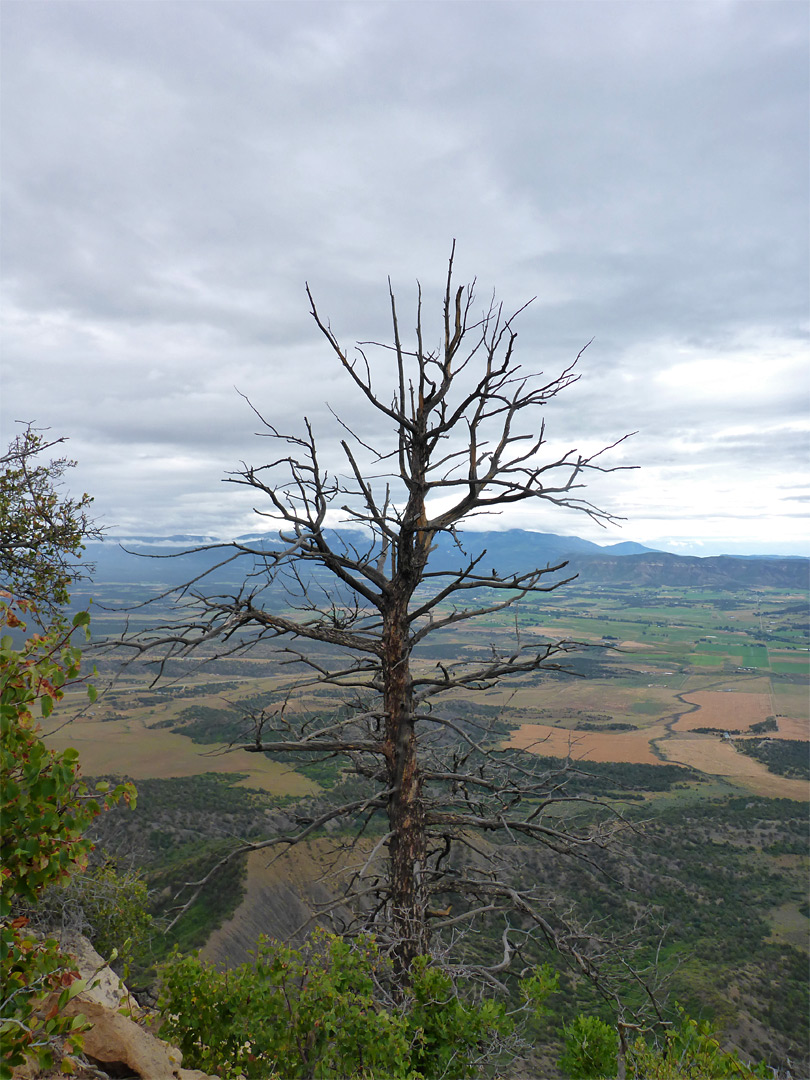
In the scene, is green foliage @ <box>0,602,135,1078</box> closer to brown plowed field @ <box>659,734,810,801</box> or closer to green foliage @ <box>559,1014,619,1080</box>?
green foliage @ <box>559,1014,619,1080</box>

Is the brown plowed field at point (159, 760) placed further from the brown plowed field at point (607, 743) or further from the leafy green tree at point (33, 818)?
the leafy green tree at point (33, 818)

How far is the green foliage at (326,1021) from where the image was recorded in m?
4.12

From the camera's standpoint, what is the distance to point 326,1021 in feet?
13.3

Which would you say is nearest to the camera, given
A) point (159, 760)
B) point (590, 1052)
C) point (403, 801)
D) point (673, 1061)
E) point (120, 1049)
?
point (120, 1049)

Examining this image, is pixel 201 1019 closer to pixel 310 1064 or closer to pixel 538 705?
pixel 310 1064

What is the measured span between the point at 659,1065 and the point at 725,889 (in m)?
33.8

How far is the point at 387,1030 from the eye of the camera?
4074 millimetres

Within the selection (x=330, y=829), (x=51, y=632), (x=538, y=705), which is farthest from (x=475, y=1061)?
(x=538, y=705)

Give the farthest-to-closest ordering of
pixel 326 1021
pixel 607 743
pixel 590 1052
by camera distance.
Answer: pixel 607 743 < pixel 590 1052 < pixel 326 1021

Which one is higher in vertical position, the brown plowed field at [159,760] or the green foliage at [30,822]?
the green foliage at [30,822]

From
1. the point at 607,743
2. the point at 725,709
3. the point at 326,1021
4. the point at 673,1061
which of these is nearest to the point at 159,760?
the point at 607,743

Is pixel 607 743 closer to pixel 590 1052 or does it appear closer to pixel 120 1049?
pixel 590 1052

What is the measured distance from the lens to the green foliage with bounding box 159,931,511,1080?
4121 mm

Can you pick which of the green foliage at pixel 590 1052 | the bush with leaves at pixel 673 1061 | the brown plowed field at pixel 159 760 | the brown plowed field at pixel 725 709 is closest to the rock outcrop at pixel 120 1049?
the bush with leaves at pixel 673 1061
